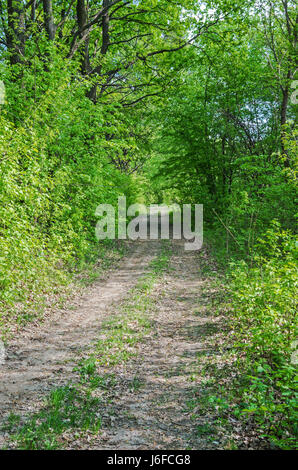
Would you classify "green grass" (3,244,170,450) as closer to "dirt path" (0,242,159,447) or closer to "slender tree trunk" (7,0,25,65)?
"dirt path" (0,242,159,447)

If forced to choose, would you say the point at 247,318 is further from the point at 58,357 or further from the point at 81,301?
the point at 81,301

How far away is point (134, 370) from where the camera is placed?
6.09 m

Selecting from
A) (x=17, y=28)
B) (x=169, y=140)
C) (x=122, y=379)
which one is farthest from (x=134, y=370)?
(x=169, y=140)

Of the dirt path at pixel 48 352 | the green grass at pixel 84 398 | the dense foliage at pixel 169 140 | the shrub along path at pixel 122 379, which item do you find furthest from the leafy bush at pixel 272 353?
the dirt path at pixel 48 352

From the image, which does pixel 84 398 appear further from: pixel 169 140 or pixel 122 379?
pixel 169 140

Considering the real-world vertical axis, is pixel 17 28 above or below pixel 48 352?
above

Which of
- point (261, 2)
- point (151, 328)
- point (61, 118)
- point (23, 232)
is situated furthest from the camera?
point (261, 2)

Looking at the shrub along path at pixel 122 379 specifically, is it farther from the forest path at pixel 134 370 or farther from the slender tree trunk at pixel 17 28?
the slender tree trunk at pixel 17 28

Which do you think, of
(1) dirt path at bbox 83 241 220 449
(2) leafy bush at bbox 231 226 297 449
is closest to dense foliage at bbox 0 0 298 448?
(2) leafy bush at bbox 231 226 297 449

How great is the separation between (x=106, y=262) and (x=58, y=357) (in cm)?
858
